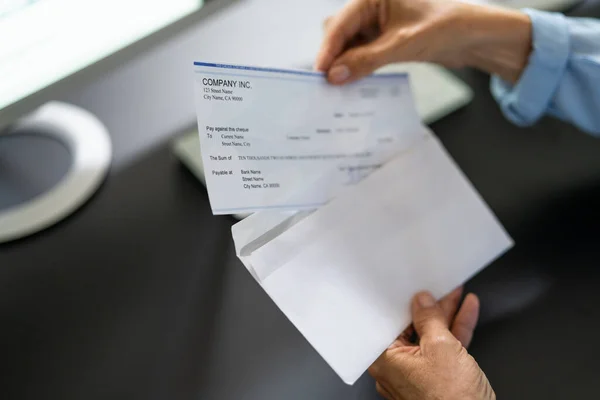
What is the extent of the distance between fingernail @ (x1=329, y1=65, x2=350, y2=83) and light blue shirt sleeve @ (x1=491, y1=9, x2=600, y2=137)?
0.65 ft

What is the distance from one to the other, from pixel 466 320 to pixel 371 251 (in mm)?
104

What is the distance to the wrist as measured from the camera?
49 cm

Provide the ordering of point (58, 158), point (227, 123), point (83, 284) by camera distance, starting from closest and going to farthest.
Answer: point (227, 123) → point (83, 284) → point (58, 158)

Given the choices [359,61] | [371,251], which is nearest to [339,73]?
[359,61]

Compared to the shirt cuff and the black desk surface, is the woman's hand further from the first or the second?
the black desk surface

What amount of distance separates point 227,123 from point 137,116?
0.30 m

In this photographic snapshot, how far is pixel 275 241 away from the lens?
0.37 meters

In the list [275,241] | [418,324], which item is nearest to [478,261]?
[418,324]

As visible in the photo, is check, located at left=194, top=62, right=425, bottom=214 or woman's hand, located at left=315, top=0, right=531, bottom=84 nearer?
check, located at left=194, top=62, right=425, bottom=214

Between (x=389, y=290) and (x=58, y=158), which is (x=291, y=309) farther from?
(x=58, y=158)

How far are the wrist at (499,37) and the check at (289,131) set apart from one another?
8 cm

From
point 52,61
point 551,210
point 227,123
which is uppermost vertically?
point 52,61

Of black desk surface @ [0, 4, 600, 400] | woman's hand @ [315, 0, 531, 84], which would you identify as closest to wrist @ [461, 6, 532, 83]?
woman's hand @ [315, 0, 531, 84]

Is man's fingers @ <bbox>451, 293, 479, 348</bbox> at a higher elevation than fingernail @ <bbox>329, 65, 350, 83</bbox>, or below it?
below
